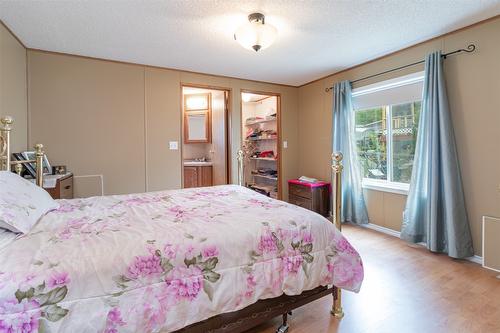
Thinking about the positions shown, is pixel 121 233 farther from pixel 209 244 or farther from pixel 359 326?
pixel 359 326

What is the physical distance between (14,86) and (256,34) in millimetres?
2588

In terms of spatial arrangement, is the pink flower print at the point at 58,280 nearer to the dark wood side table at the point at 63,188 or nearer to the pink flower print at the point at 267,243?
the pink flower print at the point at 267,243

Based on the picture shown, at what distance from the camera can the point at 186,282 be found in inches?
49.1

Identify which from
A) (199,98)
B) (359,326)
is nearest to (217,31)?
(359,326)

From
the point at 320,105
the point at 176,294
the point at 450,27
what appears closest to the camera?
the point at 176,294

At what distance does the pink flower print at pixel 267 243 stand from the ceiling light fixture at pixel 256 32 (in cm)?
175

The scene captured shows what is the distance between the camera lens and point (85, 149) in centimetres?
349

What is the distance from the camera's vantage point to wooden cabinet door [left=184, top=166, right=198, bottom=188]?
18.2 ft

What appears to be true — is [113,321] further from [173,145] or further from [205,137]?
[205,137]

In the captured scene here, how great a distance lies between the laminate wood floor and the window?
1121 mm

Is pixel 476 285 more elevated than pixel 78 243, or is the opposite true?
pixel 78 243

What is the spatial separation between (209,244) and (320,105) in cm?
384

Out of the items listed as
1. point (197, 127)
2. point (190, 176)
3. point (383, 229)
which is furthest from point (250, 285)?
point (197, 127)

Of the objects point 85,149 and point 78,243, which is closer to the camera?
point 78,243
